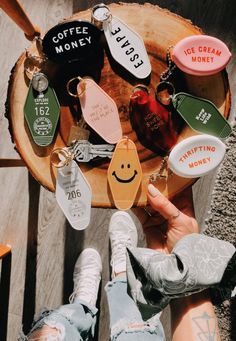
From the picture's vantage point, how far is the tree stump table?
1029mm

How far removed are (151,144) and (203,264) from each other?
281mm

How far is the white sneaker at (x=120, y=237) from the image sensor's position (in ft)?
4.74

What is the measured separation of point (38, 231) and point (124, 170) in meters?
0.60

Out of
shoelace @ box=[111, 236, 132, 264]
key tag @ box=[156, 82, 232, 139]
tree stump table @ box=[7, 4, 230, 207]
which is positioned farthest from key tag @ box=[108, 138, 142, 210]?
shoelace @ box=[111, 236, 132, 264]

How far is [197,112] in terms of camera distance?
3.34 feet

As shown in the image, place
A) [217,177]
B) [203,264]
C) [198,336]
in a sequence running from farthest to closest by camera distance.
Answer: [217,177] → [198,336] → [203,264]

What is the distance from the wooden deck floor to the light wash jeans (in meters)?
0.12

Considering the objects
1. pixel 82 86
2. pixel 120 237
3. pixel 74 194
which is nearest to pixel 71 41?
pixel 82 86

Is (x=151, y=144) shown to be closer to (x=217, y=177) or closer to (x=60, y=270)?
(x=217, y=177)

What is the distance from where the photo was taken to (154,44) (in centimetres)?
104

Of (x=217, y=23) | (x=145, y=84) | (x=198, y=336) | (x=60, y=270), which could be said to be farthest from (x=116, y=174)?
(x=217, y=23)

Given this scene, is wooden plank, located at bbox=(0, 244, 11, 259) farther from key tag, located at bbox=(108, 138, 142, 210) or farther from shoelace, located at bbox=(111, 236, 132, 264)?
key tag, located at bbox=(108, 138, 142, 210)

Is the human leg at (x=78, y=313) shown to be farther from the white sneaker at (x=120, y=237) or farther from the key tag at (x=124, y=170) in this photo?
the key tag at (x=124, y=170)

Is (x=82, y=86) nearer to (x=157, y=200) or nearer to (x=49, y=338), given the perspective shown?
(x=157, y=200)
